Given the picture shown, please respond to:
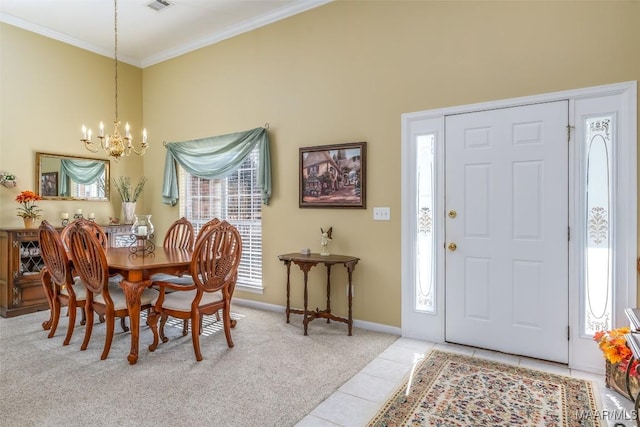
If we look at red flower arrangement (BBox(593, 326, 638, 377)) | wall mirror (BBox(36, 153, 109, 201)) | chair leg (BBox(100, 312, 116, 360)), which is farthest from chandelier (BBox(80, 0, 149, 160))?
red flower arrangement (BBox(593, 326, 638, 377))

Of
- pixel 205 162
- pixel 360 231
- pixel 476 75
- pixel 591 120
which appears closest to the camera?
pixel 591 120

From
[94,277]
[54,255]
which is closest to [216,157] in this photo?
[54,255]

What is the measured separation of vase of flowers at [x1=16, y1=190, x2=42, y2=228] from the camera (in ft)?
14.0

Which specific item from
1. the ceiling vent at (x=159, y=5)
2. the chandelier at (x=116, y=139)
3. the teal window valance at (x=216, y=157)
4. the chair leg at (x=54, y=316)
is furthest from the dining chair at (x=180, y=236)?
the ceiling vent at (x=159, y=5)

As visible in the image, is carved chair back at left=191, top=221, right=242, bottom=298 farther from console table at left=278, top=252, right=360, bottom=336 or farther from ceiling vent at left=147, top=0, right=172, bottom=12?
ceiling vent at left=147, top=0, right=172, bottom=12

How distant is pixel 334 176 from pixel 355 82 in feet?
3.23

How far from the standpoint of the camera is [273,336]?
11.5 feet

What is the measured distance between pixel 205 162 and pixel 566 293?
4.19m

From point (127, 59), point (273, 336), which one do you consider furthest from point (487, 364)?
point (127, 59)

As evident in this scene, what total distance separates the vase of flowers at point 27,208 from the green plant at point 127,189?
3.54 feet

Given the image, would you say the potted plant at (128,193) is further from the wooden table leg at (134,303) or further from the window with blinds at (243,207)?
the wooden table leg at (134,303)

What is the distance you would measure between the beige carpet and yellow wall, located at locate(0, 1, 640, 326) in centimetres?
81

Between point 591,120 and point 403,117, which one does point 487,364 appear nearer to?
point 591,120

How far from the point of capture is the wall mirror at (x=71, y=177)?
4680 millimetres
